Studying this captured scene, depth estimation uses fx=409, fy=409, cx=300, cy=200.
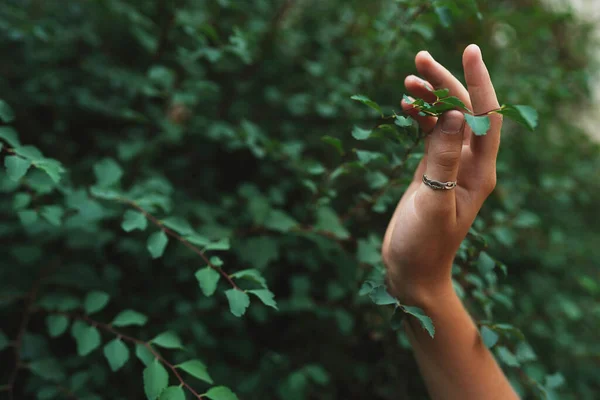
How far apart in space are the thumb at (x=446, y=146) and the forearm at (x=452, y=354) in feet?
0.87

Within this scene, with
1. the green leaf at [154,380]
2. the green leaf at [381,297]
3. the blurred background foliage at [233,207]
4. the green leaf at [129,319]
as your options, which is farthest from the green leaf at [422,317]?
the green leaf at [129,319]

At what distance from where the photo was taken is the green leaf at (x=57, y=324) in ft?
3.20

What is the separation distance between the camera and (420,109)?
0.68m

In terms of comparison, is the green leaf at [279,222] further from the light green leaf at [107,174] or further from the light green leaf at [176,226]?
the light green leaf at [107,174]

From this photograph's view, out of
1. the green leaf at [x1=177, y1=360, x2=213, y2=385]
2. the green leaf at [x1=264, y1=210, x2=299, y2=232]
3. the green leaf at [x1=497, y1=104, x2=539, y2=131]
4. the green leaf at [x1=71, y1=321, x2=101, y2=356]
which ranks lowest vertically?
the green leaf at [x1=71, y1=321, x2=101, y2=356]

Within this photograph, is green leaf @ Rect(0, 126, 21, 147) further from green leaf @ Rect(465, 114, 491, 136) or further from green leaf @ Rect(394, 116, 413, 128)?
green leaf @ Rect(465, 114, 491, 136)

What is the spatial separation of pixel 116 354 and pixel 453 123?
2.64 ft

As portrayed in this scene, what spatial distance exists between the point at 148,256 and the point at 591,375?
188 centimetres

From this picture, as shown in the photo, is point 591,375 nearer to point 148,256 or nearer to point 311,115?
point 311,115

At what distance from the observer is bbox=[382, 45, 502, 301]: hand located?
26.5 inches

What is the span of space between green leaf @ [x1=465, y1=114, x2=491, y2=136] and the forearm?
1.11 ft

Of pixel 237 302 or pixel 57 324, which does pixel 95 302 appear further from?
pixel 237 302

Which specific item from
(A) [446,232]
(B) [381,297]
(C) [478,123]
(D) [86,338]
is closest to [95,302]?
(D) [86,338]

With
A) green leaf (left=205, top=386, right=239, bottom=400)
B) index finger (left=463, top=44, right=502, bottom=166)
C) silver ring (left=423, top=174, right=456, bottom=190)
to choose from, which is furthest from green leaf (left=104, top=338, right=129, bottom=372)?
index finger (left=463, top=44, right=502, bottom=166)
